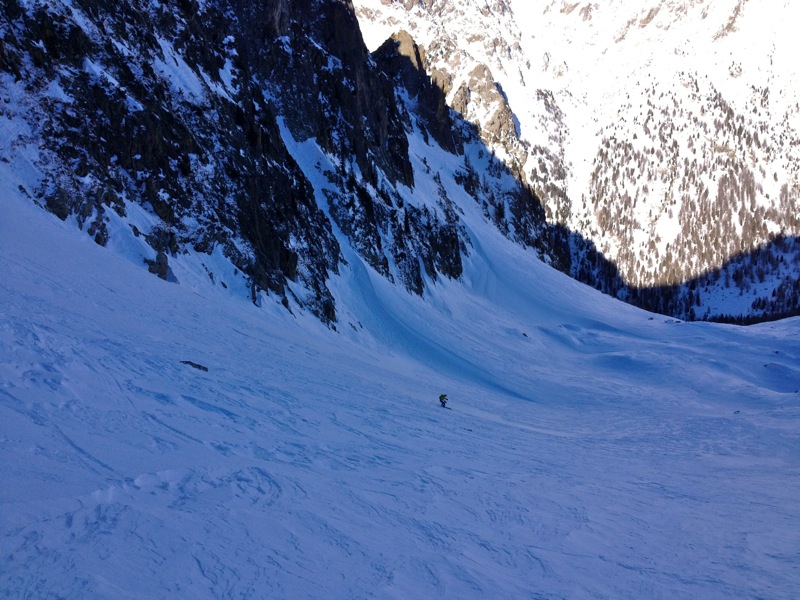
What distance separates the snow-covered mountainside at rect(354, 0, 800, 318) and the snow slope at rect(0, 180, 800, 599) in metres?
101

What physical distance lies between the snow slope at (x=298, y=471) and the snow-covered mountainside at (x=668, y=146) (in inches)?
3982

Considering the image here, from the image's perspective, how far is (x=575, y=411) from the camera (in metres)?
23.9

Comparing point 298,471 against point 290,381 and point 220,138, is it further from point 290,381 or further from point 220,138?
point 220,138

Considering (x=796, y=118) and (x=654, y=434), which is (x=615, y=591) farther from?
(x=796, y=118)

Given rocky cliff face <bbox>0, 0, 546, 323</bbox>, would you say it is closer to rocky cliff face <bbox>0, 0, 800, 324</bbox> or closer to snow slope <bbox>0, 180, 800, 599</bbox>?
rocky cliff face <bbox>0, 0, 800, 324</bbox>

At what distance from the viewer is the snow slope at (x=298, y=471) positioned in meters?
5.03

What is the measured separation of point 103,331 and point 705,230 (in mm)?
154737

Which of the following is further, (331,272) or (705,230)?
(705,230)

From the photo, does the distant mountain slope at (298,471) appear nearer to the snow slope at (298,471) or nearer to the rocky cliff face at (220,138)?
the snow slope at (298,471)

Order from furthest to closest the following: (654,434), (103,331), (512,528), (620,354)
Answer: (620,354)
(654,434)
(103,331)
(512,528)

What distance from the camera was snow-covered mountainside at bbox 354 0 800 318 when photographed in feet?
427

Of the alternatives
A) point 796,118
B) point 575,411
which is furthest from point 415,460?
point 796,118

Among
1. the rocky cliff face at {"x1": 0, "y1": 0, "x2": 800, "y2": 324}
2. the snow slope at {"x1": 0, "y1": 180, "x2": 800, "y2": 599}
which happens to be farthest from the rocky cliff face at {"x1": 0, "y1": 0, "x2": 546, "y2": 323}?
the snow slope at {"x1": 0, "y1": 180, "x2": 800, "y2": 599}

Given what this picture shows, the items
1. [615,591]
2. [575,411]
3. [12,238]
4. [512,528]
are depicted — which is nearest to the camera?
[615,591]
